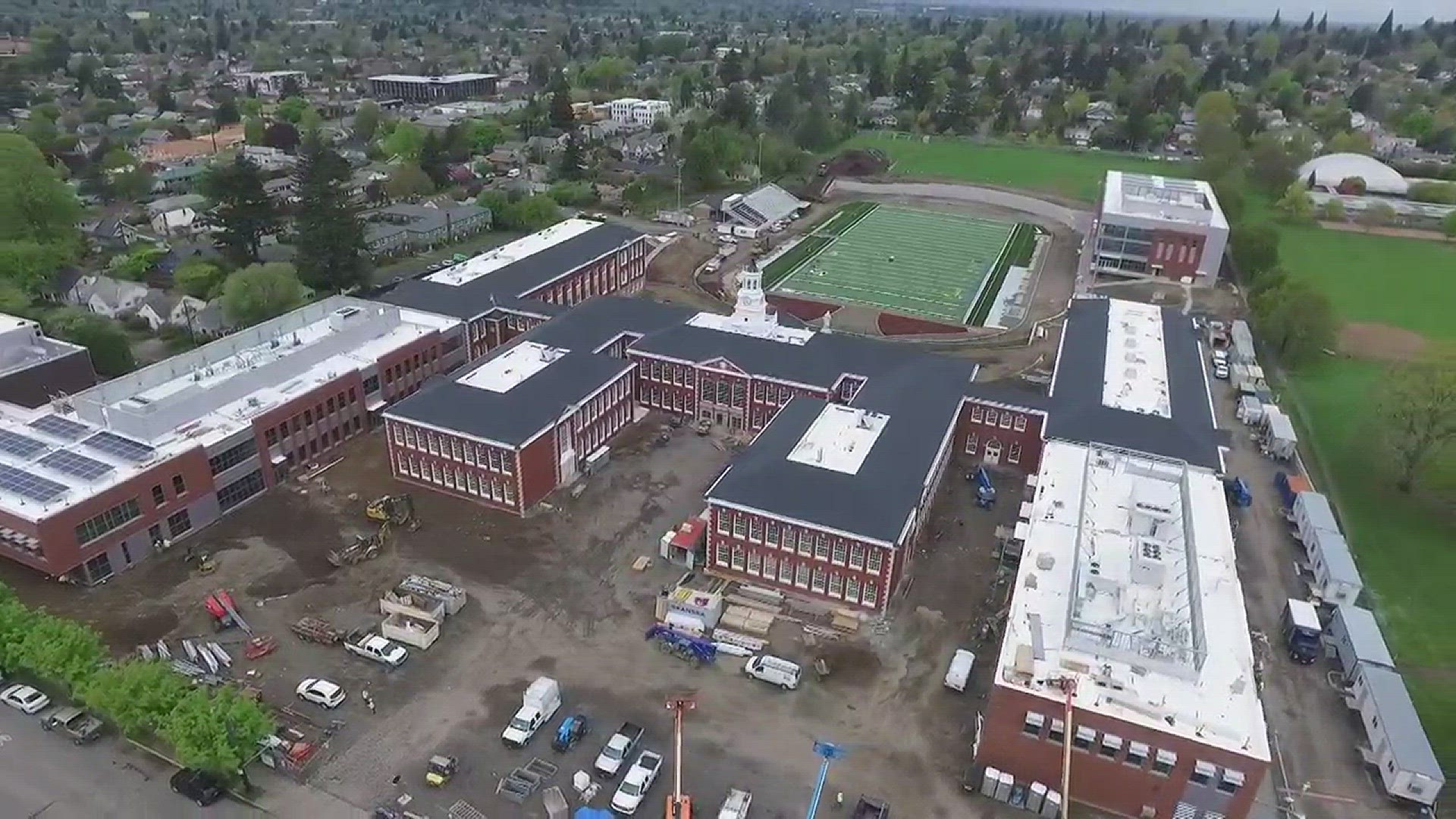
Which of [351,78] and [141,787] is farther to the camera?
[351,78]

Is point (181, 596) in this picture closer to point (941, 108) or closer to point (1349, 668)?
point (1349, 668)

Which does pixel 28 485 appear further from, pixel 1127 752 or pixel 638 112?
pixel 638 112

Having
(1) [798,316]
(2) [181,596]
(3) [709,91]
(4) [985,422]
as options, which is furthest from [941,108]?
(2) [181,596]

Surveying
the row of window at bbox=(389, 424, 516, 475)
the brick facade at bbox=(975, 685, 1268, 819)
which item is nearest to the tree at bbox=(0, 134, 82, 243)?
the row of window at bbox=(389, 424, 516, 475)

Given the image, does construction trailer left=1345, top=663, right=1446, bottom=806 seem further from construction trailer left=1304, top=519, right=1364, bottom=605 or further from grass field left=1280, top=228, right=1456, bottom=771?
construction trailer left=1304, top=519, right=1364, bottom=605

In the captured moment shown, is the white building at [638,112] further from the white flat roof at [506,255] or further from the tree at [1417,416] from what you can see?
the tree at [1417,416]

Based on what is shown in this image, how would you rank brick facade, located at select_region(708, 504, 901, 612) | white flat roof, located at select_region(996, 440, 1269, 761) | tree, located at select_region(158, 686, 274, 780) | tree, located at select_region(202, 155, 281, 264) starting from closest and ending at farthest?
1. tree, located at select_region(158, 686, 274, 780)
2. white flat roof, located at select_region(996, 440, 1269, 761)
3. brick facade, located at select_region(708, 504, 901, 612)
4. tree, located at select_region(202, 155, 281, 264)
